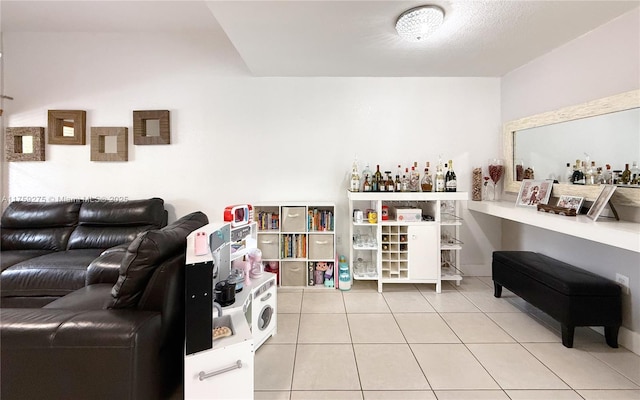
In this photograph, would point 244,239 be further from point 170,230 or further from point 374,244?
point 374,244

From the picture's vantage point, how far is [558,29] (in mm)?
2322

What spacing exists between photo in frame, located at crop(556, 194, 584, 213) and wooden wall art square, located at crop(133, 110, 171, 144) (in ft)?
13.5

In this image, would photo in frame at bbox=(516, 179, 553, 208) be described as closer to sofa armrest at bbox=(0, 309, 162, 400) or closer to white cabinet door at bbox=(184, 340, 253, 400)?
white cabinet door at bbox=(184, 340, 253, 400)

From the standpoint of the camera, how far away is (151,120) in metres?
3.45

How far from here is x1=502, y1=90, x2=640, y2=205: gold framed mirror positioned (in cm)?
202

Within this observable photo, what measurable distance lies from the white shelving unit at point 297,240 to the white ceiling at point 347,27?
1551 millimetres

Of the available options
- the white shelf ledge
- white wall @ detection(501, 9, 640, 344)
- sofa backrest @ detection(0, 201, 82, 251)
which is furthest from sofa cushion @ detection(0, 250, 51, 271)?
white wall @ detection(501, 9, 640, 344)

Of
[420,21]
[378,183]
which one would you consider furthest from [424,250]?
[420,21]

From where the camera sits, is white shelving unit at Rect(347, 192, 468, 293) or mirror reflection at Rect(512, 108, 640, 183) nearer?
mirror reflection at Rect(512, 108, 640, 183)

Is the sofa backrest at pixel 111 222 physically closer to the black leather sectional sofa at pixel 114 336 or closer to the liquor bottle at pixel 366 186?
the black leather sectional sofa at pixel 114 336

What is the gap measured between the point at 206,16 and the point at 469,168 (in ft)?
11.4

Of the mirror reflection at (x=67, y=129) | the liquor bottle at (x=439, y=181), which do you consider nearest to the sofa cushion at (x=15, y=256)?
the mirror reflection at (x=67, y=129)

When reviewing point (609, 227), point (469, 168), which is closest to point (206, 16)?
point (469, 168)

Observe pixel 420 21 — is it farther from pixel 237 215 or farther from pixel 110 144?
pixel 110 144
